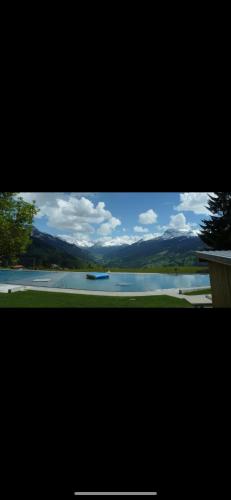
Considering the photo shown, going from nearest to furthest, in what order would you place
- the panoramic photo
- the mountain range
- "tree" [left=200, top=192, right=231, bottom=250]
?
the panoramic photo < "tree" [left=200, top=192, right=231, bottom=250] < the mountain range

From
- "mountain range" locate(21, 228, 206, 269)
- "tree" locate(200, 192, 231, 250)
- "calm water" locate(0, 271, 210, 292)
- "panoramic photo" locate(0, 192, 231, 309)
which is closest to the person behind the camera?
"panoramic photo" locate(0, 192, 231, 309)

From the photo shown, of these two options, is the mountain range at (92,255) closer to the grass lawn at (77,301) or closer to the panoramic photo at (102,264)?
the panoramic photo at (102,264)

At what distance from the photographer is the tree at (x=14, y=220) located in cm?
739

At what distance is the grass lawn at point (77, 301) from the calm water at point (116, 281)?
7.23 feet

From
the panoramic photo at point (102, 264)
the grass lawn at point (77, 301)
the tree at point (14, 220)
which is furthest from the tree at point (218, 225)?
the tree at point (14, 220)

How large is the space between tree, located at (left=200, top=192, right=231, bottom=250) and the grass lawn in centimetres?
698

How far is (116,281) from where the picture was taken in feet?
43.7

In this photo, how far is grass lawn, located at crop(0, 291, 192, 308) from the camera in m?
7.37

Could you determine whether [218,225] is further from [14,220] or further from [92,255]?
[92,255]

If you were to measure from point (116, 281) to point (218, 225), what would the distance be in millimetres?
6410

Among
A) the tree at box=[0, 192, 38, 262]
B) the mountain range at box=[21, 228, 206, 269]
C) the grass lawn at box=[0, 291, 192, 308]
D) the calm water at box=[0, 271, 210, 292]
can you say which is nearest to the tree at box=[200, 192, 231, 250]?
the mountain range at box=[21, 228, 206, 269]

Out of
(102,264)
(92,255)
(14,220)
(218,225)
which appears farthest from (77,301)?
(92,255)

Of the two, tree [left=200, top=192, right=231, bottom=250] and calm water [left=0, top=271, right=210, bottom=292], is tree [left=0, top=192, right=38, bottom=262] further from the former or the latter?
tree [left=200, top=192, right=231, bottom=250]
